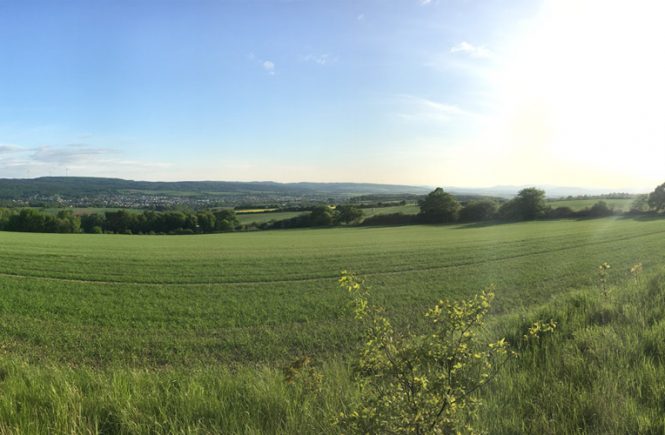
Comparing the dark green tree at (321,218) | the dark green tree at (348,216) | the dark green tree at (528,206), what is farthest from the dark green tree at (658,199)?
the dark green tree at (321,218)

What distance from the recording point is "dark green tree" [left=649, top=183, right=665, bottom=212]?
234 feet

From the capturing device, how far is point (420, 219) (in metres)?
86.2

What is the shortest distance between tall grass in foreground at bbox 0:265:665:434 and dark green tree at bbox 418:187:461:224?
82730mm

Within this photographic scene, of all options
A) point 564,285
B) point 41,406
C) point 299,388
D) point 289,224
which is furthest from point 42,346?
point 289,224

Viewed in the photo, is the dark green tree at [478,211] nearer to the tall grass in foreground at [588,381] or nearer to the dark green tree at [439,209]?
the dark green tree at [439,209]

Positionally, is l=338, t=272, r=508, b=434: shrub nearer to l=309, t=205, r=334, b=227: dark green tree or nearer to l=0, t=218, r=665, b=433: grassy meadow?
l=0, t=218, r=665, b=433: grassy meadow

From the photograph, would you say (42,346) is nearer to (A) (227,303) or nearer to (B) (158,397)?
(A) (227,303)

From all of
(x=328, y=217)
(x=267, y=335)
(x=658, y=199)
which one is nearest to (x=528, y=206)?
(x=658, y=199)

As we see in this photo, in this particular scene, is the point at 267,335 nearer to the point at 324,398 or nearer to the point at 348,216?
the point at 324,398

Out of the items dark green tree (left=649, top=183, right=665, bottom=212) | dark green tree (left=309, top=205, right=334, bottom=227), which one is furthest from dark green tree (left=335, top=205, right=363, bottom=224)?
dark green tree (left=649, top=183, right=665, bottom=212)

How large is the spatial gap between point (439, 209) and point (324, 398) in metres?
85.0

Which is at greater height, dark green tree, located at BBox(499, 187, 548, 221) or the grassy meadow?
dark green tree, located at BBox(499, 187, 548, 221)

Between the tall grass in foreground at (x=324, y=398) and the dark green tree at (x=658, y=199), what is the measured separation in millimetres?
90411

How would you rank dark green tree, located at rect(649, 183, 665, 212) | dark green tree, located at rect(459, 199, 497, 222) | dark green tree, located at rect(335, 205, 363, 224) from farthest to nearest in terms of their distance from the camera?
1. dark green tree, located at rect(335, 205, 363, 224)
2. dark green tree, located at rect(459, 199, 497, 222)
3. dark green tree, located at rect(649, 183, 665, 212)
